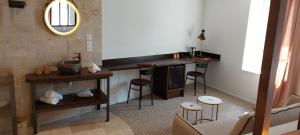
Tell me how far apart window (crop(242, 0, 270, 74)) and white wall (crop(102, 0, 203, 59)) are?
1238mm

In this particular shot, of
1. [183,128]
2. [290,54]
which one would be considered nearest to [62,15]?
[183,128]

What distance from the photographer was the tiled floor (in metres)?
3.46

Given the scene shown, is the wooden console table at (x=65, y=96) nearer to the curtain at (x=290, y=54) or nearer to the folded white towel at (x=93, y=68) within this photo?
the folded white towel at (x=93, y=68)

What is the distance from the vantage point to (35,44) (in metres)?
3.41

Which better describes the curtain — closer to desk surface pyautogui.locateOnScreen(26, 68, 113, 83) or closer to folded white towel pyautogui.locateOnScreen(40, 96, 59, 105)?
desk surface pyautogui.locateOnScreen(26, 68, 113, 83)

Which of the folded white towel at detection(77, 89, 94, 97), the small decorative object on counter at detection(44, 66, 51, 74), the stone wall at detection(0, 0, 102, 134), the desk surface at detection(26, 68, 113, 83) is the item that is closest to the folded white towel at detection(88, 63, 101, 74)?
the desk surface at detection(26, 68, 113, 83)

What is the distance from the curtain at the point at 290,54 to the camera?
386 cm

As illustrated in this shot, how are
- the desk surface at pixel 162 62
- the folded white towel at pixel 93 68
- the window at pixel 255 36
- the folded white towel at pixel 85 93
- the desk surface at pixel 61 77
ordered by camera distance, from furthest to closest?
the window at pixel 255 36
the desk surface at pixel 162 62
the folded white towel at pixel 85 93
the folded white towel at pixel 93 68
the desk surface at pixel 61 77

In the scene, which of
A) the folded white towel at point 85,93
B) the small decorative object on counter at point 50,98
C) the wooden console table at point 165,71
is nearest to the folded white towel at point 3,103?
the small decorative object on counter at point 50,98

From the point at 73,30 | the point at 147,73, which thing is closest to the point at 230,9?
the point at 147,73

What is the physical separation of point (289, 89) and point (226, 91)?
1467mm

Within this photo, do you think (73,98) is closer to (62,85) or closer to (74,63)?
(62,85)

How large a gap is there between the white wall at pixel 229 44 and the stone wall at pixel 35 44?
2.73m

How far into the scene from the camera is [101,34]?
399 cm
